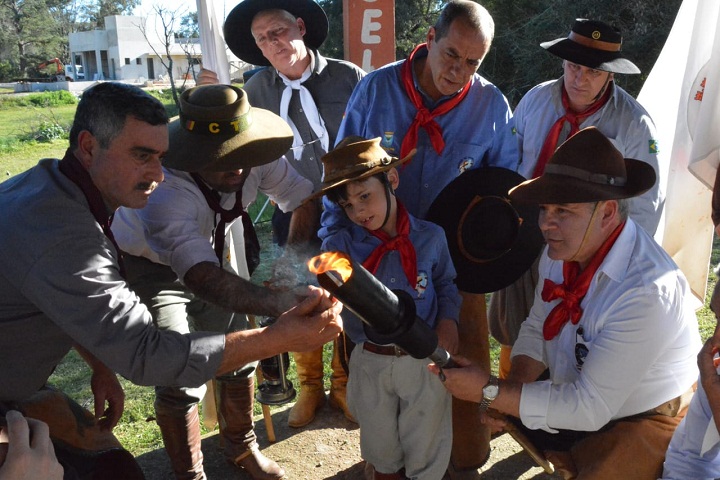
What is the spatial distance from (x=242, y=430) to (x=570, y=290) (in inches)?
95.7

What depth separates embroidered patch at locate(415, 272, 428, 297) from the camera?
351cm

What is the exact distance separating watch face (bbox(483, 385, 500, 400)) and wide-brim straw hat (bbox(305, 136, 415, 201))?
121cm

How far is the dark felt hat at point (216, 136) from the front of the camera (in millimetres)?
3426

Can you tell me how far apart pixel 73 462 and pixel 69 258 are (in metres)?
1.03

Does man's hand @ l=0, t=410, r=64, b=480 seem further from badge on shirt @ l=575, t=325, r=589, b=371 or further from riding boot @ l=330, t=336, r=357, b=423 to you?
riding boot @ l=330, t=336, r=357, b=423

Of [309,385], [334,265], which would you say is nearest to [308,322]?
[334,265]

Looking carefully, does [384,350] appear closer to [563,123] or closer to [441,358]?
[441,358]

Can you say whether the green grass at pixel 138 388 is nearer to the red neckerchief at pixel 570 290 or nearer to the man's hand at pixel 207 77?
the man's hand at pixel 207 77

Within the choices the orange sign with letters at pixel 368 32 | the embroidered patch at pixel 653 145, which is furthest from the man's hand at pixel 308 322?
the orange sign with letters at pixel 368 32

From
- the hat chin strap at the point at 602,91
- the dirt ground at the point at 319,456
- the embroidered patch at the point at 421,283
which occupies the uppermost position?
the hat chin strap at the point at 602,91

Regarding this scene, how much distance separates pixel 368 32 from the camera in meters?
6.91

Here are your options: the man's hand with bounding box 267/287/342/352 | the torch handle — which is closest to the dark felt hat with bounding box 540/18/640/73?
the torch handle

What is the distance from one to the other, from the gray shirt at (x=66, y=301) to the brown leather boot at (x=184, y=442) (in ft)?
3.87

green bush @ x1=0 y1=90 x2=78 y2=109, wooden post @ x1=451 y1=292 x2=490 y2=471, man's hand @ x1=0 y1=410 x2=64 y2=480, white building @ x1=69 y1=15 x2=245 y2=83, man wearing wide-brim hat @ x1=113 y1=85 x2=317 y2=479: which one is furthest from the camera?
white building @ x1=69 y1=15 x2=245 y2=83
